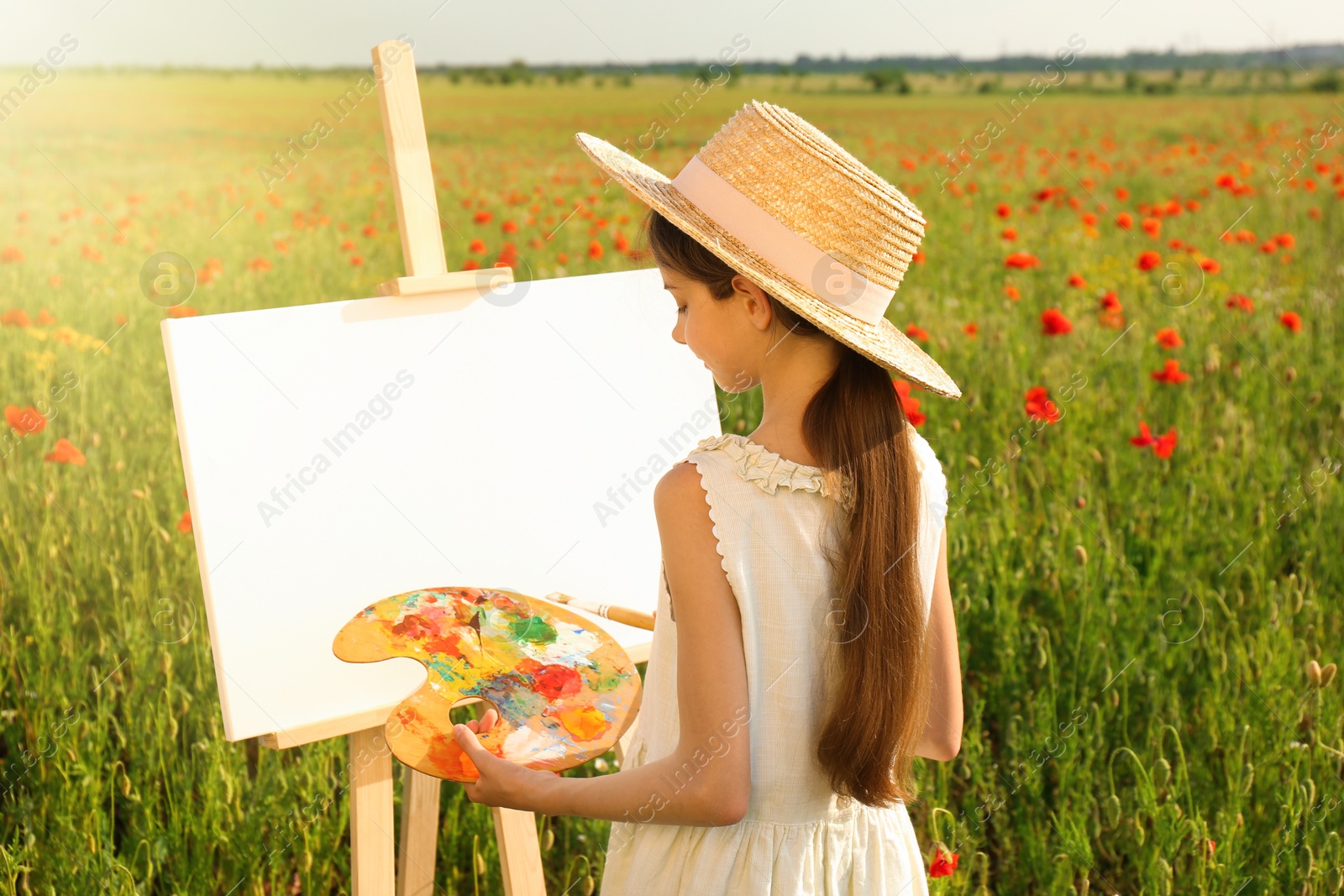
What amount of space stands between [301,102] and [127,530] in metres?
8.55

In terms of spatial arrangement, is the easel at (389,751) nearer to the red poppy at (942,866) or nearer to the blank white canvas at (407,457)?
the blank white canvas at (407,457)

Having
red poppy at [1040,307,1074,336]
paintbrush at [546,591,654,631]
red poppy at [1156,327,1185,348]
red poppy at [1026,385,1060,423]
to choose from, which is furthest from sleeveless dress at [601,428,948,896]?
red poppy at [1156,327,1185,348]

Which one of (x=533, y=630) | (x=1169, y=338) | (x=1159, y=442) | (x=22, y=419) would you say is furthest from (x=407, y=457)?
(x=1169, y=338)

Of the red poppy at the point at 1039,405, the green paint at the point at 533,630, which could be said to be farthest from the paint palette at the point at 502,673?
the red poppy at the point at 1039,405

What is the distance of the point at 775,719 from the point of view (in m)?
1.22

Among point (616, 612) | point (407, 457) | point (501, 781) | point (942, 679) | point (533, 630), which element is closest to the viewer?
point (501, 781)

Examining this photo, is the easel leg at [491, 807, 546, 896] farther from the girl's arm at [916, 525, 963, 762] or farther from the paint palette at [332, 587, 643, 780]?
the girl's arm at [916, 525, 963, 762]

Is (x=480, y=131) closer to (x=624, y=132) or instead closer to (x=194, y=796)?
(x=624, y=132)

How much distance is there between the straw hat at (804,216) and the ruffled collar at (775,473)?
0.46 ft

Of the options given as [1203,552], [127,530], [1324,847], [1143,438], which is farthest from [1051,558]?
[127,530]

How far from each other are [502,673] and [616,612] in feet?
0.77

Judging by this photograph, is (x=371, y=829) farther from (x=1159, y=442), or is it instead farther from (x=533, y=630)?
(x=1159, y=442)

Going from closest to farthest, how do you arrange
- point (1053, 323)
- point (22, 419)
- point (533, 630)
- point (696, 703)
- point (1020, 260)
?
1. point (696, 703)
2. point (533, 630)
3. point (22, 419)
4. point (1053, 323)
5. point (1020, 260)

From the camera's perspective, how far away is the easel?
161cm
